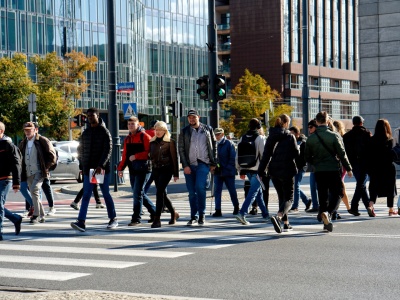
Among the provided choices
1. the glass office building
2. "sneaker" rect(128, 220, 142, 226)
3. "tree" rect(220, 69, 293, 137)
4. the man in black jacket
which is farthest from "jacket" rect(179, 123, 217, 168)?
"tree" rect(220, 69, 293, 137)

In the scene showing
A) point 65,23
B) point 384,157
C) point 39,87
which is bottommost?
point 384,157

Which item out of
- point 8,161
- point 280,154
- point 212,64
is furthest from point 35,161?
point 212,64

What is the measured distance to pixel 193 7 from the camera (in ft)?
254

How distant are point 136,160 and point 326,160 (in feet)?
11.0

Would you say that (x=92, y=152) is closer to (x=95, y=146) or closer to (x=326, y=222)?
(x=95, y=146)

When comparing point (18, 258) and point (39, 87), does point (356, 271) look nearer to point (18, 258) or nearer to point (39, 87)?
point (18, 258)

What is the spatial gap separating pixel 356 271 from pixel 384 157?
654 centimetres

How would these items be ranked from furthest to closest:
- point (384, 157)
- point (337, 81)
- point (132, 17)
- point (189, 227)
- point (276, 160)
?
point (337, 81) < point (132, 17) < point (384, 157) < point (189, 227) < point (276, 160)

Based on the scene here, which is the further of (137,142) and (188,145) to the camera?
(137,142)

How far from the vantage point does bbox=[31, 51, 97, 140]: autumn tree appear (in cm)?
4897

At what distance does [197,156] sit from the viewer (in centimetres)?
1296

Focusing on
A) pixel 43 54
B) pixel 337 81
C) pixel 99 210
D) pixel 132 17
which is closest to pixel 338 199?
pixel 99 210

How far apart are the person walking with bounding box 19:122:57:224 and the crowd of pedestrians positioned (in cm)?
2

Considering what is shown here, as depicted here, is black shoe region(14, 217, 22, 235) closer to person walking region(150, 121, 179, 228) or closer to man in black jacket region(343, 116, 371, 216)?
person walking region(150, 121, 179, 228)
